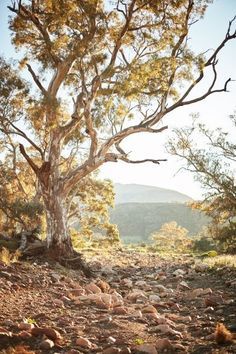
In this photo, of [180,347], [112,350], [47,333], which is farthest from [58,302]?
[180,347]

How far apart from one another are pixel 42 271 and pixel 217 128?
12.9 meters

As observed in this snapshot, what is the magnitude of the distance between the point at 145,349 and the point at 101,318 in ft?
6.27

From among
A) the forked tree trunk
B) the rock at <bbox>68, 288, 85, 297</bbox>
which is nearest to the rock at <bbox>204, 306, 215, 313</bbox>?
the rock at <bbox>68, 288, 85, 297</bbox>

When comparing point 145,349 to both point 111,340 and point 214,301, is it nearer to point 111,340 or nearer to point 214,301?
point 111,340

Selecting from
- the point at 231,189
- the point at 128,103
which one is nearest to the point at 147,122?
the point at 128,103

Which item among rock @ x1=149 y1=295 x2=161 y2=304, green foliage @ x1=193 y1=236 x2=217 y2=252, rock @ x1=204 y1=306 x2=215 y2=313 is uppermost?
green foliage @ x1=193 y1=236 x2=217 y2=252

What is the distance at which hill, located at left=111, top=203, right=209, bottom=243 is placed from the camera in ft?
374

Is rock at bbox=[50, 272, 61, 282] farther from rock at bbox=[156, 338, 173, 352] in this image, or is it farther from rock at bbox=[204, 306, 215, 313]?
rock at bbox=[156, 338, 173, 352]

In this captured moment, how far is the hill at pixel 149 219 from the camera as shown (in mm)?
113875

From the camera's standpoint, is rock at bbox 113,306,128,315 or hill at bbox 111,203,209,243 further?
hill at bbox 111,203,209,243

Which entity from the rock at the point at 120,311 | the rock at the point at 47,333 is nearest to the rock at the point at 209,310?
the rock at the point at 120,311

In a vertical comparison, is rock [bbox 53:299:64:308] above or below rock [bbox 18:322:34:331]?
below

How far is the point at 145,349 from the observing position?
449 cm

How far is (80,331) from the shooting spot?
5297 millimetres
